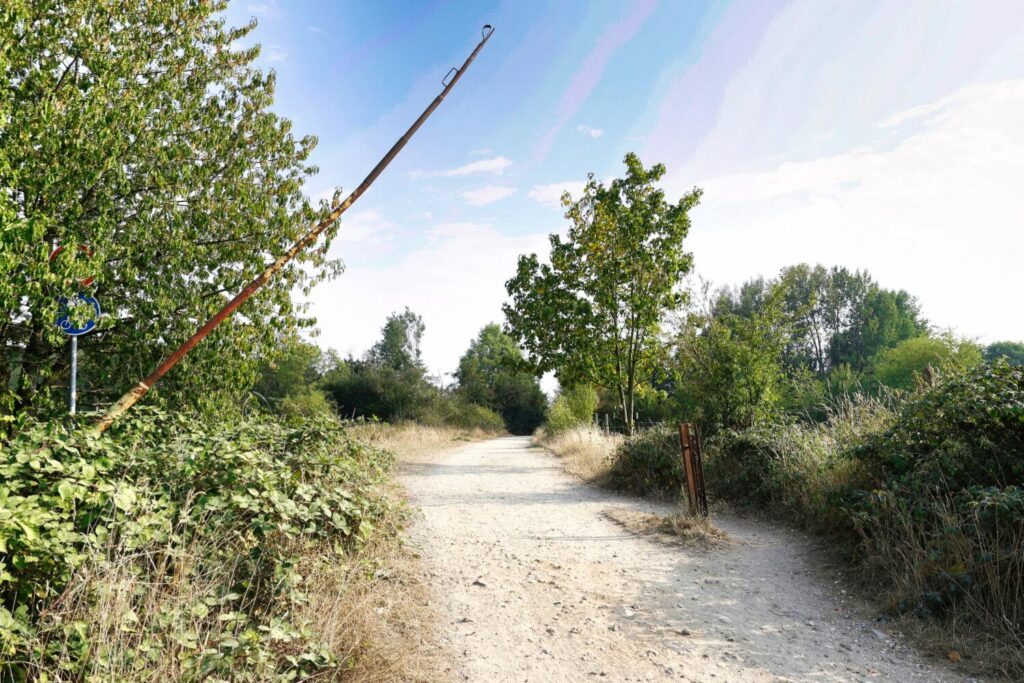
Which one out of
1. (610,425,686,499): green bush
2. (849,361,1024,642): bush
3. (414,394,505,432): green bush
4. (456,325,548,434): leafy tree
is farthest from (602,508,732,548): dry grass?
(456,325,548,434): leafy tree

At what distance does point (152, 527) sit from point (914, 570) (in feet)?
19.0

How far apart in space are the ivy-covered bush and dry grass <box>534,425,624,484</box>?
9173mm

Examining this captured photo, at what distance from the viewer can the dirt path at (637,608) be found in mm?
3965

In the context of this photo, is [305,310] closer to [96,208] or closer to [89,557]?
[96,208]

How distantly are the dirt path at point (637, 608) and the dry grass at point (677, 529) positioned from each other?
0.66 ft

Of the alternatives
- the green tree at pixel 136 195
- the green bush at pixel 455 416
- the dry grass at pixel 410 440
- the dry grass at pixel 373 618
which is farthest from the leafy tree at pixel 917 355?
the dry grass at pixel 373 618

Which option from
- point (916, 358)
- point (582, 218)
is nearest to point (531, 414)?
point (916, 358)

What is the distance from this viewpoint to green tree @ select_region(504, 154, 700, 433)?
1733 centimetres

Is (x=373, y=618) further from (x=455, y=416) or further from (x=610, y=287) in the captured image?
(x=455, y=416)

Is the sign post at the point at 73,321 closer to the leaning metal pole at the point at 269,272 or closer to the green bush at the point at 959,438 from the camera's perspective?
the leaning metal pole at the point at 269,272

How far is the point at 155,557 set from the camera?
10.9ft

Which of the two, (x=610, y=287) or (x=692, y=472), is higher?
(x=610, y=287)

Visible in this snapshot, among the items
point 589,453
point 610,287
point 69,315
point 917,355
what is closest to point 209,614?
point 69,315

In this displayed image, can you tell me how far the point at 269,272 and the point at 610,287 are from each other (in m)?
13.5
